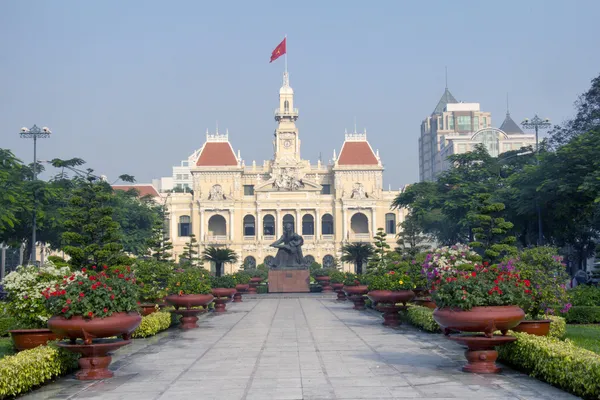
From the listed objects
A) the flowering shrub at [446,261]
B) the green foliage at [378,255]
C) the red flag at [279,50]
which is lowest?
the flowering shrub at [446,261]

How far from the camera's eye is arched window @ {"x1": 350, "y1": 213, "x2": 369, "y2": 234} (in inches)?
3511

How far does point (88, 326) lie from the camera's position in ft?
34.9

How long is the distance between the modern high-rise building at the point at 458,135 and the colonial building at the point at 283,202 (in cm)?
2719

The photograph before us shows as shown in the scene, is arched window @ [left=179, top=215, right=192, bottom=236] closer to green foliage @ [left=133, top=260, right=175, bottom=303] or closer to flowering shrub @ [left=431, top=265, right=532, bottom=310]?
green foliage @ [left=133, top=260, right=175, bottom=303]

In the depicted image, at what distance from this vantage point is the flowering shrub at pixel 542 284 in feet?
43.9

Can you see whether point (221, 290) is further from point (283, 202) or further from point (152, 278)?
point (283, 202)

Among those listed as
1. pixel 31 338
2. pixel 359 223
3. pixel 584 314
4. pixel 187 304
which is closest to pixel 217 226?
pixel 359 223

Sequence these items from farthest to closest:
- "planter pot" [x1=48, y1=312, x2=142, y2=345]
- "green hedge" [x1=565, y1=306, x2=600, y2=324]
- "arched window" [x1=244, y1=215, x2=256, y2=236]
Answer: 1. "arched window" [x1=244, y1=215, x2=256, y2=236]
2. "green hedge" [x1=565, y1=306, x2=600, y2=324]
3. "planter pot" [x1=48, y1=312, x2=142, y2=345]

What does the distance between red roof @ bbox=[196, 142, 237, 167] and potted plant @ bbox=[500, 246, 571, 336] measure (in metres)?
73.5

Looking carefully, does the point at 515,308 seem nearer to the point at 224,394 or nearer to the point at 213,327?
the point at 224,394

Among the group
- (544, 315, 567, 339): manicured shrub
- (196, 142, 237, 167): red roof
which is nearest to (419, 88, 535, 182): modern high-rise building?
(196, 142, 237, 167): red roof

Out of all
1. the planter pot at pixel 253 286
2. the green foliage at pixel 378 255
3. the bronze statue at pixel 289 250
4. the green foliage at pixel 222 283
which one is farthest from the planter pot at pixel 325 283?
the green foliage at pixel 222 283

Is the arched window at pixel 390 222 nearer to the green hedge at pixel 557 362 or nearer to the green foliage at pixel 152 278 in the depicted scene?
the green foliage at pixel 152 278

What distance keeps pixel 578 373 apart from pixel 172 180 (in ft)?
448
